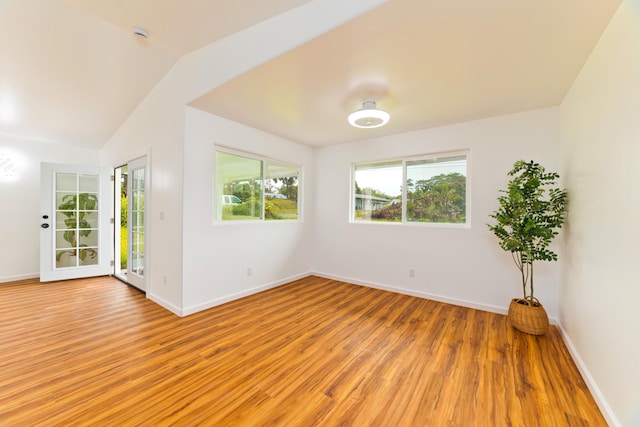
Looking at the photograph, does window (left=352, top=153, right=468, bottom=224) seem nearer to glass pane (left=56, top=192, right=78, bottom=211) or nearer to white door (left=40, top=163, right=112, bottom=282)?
white door (left=40, top=163, right=112, bottom=282)

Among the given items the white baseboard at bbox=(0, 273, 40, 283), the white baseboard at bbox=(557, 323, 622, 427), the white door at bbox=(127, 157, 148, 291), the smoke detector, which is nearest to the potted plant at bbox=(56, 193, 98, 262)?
the white baseboard at bbox=(0, 273, 40, 283)

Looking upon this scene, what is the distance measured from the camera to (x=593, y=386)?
1.77 metres

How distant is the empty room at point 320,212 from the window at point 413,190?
0.03 m

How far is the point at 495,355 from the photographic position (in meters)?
2.25

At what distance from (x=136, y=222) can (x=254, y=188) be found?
6.34 feet

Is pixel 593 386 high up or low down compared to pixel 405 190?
down

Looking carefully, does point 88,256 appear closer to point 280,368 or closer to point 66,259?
point 66,259

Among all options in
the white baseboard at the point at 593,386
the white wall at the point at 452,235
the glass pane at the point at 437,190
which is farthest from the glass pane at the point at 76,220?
the white baseboard at the point at 593,386

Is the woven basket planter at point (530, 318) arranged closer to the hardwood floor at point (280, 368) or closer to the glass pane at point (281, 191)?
the hardwood floor at point (280, 368)

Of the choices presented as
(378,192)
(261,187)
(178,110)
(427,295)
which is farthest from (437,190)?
(178,110)

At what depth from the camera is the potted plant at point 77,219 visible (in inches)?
173

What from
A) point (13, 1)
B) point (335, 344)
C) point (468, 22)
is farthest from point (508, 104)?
point (13, 1)

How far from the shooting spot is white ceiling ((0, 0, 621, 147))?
5.49ft

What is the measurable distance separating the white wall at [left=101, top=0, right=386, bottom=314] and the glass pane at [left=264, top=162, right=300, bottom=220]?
1.19 meters
